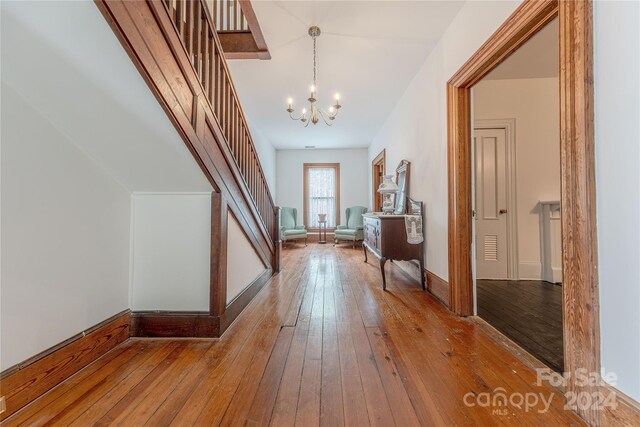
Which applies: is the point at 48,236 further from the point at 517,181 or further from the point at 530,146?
the point at 530,146

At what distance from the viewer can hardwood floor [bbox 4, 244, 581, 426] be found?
105cm

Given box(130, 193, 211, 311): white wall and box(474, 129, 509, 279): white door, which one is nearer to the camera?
box(130, 193, 211, 311): white wall

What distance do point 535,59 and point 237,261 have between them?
11.3 feet

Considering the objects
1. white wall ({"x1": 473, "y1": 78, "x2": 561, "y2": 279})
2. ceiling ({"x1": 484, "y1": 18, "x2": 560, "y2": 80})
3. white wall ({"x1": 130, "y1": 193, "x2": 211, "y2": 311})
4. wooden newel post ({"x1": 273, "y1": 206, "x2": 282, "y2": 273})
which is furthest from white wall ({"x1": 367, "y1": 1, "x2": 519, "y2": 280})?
white wall ({"x1": 130, "y1": 193, "x2": 211, "y2": 311})

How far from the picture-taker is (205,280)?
177 centimetres

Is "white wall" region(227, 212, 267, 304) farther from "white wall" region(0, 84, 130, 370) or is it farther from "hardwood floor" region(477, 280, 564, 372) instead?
"hardwood floor" region(477, 280, 564, 372)

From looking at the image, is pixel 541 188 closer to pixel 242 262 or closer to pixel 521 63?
pixel 521 63

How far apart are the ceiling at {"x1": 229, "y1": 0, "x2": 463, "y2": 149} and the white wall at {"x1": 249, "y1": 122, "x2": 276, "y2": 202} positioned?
49 cm

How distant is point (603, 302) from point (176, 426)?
1.73m

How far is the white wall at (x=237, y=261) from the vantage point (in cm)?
202

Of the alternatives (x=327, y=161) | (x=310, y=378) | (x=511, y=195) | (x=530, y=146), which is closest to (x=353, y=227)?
(x=327, y=161)

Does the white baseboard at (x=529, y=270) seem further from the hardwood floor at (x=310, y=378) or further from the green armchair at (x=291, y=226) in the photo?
the green armchair at (x=291, y=226)

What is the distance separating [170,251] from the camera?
1764mm

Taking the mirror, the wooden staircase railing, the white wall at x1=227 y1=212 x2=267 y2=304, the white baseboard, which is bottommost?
the white baseboard
